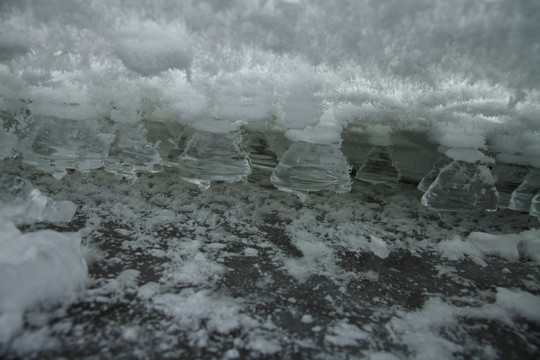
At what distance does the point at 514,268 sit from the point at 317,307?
58 centimetres

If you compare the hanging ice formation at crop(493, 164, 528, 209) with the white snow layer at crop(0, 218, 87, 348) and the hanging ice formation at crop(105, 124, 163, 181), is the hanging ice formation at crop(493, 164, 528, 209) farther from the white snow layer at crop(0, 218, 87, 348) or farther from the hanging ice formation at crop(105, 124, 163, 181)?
the white snow layer at crop(0, 218, 87, 348)

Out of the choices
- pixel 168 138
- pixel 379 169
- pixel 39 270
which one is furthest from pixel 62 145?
pixel 379 169

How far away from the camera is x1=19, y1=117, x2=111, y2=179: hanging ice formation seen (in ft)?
3.55

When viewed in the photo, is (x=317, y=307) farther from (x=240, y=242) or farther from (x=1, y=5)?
(x=1, y=5)

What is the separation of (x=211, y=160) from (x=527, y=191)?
42.3 inches

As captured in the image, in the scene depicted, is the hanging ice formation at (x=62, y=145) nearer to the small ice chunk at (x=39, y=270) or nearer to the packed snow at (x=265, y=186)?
the packed snow at (x=265, y=186)

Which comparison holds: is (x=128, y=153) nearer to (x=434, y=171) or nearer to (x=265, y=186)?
(x=265, y=186)

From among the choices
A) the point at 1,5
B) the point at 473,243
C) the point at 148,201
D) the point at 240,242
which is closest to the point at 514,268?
the point at 473,243

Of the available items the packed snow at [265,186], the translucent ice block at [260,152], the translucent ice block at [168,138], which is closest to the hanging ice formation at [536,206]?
the packed snow at [265,186]

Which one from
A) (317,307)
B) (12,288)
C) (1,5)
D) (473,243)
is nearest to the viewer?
(12,288)

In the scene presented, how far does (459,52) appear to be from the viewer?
2.90 ft

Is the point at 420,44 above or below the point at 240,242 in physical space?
above

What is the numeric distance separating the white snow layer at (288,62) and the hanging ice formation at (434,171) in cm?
22

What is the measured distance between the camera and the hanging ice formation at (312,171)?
1136mm
